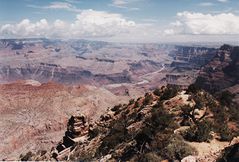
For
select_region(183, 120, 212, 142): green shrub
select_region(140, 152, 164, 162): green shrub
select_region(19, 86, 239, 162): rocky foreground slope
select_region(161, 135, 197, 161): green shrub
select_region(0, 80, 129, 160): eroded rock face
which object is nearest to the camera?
select_region(140, 152, 164, 162): green shrub

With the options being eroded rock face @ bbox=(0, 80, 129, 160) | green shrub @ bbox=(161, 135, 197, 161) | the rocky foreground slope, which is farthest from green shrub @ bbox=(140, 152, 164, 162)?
eroded rock face @ bbox=(0, 80, 129, 160)

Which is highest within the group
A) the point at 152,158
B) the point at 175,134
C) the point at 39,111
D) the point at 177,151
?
the point at 177,151

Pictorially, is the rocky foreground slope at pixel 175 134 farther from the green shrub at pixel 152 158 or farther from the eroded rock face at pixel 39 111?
the eroded rock face at pixel 39 111

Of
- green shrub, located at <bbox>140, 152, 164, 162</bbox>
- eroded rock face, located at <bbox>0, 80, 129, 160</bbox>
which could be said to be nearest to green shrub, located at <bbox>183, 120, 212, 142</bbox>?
green shrub, located at <bbox>140, 152, 164, 162</bbox>

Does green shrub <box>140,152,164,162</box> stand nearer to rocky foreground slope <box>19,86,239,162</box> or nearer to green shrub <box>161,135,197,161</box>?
rocky foreground slope <box>19,86,239,162</box>

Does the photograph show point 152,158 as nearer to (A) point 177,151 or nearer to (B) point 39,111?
(A) point 177,151

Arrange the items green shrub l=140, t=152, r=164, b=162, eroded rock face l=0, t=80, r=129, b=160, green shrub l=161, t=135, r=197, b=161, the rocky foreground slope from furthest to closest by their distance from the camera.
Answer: eroded rock face l=0, t=80, r=129, b=160 < the rocky foreground slope < green shrub l=161, t=135, r=197, b=161 < green shrub l=140, t=152, r=164, b=162

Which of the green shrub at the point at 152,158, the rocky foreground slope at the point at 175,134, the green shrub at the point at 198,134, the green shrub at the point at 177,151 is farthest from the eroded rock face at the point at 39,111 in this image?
the green shrub at the point at 152,158

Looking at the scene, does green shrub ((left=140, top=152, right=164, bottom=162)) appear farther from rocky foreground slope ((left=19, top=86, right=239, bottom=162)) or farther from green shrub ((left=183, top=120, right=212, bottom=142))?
green shrub ((left=183, top=120, right=212, bottom=142))

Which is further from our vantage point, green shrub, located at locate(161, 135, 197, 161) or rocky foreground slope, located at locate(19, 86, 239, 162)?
rocky foreground slope, located at locate(19, 86, 239, 162)

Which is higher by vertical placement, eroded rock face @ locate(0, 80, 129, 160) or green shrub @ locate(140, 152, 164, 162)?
green shrub @ locate(140, 152, 164, 162)

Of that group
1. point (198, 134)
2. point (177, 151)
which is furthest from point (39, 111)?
point (177, 151)

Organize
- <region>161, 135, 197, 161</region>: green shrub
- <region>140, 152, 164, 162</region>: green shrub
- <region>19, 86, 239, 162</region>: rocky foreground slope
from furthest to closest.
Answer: <region>19, 86, 239, 162</region>: rocky foreground slope → <region>161, 135, 197, 161</region>: green shrub → <region>140, 152, 164, 162</region>: green shrub

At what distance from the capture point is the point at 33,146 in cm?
9712
